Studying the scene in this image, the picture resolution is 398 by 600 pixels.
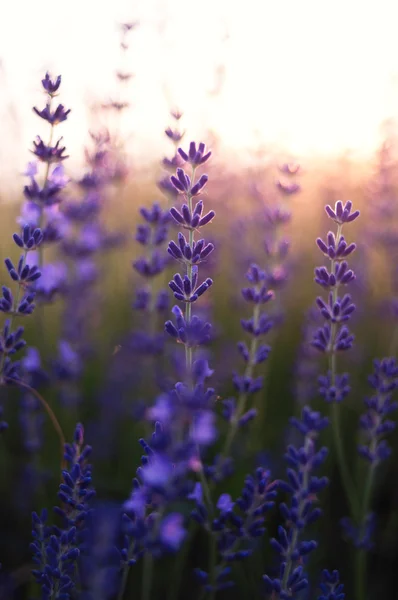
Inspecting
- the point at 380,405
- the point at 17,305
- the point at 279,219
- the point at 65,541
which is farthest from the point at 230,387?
the point at 65,541

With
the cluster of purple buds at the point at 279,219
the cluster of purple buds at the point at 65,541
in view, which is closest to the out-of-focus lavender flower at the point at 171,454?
the cluster of purple buds at the point at 65,541

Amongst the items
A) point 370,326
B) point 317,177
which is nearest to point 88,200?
point 370,326

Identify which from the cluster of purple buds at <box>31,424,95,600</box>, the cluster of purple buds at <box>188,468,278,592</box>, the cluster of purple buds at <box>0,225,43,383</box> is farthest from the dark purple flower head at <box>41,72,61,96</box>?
the cluster of purple buds at <box>188,468,278,592</box>

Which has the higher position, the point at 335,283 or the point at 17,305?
the point at 335,283

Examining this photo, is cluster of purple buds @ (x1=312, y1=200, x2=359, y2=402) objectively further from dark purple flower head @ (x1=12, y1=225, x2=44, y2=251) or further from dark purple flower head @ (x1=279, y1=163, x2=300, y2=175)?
dark purple flower head @ (x1=279, y1=163, x2=300, y2=175)

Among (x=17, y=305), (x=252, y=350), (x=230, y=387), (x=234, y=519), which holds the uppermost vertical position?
(x=230, y=387)

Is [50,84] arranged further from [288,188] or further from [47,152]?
[288,188]

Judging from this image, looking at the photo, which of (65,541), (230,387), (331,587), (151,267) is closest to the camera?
(65,541)

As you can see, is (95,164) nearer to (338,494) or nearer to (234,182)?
(338,494)

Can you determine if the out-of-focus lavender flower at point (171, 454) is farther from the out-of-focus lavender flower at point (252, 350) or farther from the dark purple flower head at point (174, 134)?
the dark purple flower head at point (174, 134)
